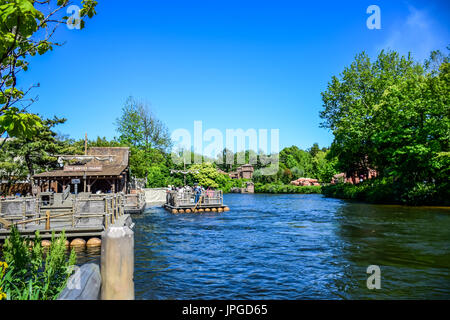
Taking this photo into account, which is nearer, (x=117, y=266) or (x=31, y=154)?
(x=117, y=266)

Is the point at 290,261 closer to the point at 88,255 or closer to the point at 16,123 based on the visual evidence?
the point at 88,255

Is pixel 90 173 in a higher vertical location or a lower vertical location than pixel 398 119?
lower

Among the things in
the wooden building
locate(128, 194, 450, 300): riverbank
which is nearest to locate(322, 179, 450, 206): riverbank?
locate(128, 194, 450, 300): riverbank

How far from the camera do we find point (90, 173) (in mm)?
30453

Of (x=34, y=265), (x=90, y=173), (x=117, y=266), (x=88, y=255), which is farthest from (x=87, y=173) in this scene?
(x=117, y=266)

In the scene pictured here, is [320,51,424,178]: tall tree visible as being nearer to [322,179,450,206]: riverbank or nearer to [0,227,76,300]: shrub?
[322,179,450,206]: riverbank

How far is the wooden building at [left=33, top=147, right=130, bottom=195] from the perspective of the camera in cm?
2945

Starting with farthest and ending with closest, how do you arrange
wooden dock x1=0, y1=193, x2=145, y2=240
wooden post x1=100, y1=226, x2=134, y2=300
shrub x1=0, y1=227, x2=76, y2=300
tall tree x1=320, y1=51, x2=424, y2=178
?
tall tree x1=320, y1=51, x2=424, y2=178 < wooden dock x1=0, y1=193, x2=145, y2=240 < shrub x1=0, y1=227, x2=76, y2=300 < wooden post x1=100, y1=226, x2=134, y2=300

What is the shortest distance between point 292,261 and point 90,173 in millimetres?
23170

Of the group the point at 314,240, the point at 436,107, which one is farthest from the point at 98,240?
the point at 436,107

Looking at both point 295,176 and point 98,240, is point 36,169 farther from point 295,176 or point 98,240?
point 295,176

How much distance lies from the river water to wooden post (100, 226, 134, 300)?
6116 millimetres

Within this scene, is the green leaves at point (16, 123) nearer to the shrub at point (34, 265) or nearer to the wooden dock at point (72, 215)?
the shrub at point (34, 265)
